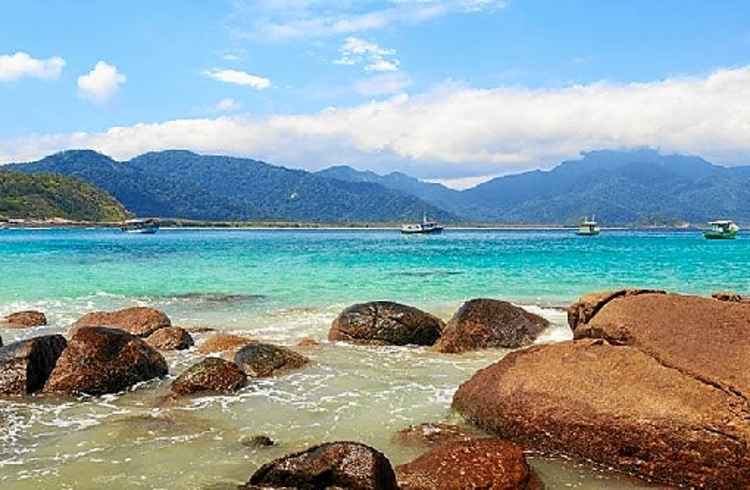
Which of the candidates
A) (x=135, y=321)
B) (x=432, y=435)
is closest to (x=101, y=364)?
(x=135, y=321)

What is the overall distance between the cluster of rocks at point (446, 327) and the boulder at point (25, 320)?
1030 centimetres

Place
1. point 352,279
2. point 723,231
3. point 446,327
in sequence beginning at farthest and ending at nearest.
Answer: point 723,231 < point 352,279 < point 446,327

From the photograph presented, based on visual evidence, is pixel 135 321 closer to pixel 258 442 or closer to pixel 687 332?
pixel 258 442

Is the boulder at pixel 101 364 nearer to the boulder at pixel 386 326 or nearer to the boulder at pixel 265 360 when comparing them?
the boulder at pixel 265 360

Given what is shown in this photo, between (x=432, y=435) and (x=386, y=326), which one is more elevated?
(x=386, y=326)

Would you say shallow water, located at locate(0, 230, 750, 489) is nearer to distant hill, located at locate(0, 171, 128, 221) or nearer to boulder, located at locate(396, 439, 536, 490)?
boulder, located at locate(396, 439, 536, 490)

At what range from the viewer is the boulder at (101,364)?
45.1ft

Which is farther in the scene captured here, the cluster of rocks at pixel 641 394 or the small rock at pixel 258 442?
the small rock at pixel 258 442

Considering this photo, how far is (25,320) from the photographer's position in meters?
23.1

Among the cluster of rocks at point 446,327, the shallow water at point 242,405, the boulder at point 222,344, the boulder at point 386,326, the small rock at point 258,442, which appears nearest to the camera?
the shallow water at point 242,405

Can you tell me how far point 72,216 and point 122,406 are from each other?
628ft

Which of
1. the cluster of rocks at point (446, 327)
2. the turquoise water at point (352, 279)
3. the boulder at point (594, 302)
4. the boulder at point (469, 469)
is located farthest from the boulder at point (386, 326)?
the boulder at point (469, 469)

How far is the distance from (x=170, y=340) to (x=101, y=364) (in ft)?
14.4

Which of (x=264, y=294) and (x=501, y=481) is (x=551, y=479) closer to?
(x=501, y=481)
